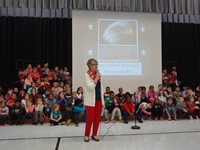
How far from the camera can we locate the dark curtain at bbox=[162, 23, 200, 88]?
10.5 metres

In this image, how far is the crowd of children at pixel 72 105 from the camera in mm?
6074

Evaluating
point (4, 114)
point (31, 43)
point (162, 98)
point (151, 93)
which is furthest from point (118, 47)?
point (4, 114)

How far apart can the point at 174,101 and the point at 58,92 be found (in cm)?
333

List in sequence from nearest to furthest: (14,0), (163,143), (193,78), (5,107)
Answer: (163,143)
(5,107)
(14,0)
(193,78)

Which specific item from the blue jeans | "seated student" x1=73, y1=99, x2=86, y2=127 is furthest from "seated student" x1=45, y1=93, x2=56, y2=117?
the blue jeans

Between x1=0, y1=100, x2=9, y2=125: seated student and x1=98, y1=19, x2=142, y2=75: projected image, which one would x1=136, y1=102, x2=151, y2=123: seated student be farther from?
x1=0, y1=100, x2=9, y2=125: seated student

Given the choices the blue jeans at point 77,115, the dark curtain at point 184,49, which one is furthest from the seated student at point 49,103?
the dark curtain at point 184,49

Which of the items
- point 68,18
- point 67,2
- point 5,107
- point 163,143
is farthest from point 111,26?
point 163,143

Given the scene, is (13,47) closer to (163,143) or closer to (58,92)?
(58,92)

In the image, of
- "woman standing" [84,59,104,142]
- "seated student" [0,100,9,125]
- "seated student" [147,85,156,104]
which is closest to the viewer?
"woman standing" [84,59,104,142]

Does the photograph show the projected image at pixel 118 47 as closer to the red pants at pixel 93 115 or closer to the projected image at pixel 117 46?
the projected image at pixel 117 46

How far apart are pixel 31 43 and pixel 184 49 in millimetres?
6380

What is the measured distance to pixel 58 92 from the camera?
274 inches

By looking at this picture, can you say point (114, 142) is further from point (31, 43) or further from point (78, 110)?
point (31, 43)
